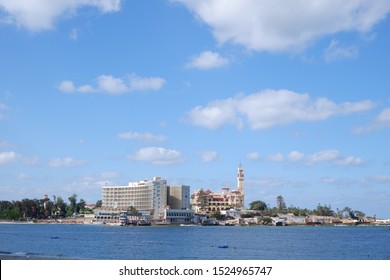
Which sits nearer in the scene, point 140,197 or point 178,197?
point 140,197

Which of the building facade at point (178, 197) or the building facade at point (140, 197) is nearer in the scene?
the building facade at point (140, 197)

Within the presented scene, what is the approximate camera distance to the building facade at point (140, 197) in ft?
589

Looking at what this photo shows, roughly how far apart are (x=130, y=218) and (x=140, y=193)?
1470cm

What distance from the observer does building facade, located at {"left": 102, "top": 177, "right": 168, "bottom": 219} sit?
589ft

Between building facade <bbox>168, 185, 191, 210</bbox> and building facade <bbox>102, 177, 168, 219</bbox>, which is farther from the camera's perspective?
building facade <bbox>168, 185, 191, 210</bbox>

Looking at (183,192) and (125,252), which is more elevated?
(183,192)

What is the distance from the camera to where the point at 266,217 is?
7717 inches

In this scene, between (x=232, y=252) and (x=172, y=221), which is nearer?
(x=232, y=252)

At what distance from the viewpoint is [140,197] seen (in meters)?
184

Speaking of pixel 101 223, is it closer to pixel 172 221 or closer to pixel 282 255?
pixel 172 221

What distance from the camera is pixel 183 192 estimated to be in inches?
7343
